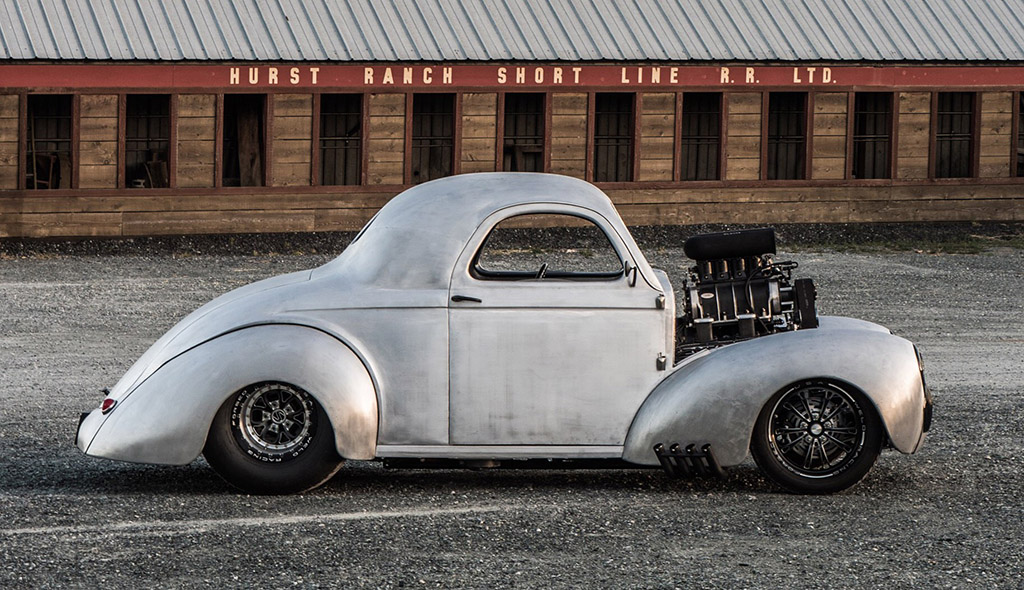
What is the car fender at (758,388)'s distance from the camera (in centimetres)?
824

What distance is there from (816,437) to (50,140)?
53.5ft

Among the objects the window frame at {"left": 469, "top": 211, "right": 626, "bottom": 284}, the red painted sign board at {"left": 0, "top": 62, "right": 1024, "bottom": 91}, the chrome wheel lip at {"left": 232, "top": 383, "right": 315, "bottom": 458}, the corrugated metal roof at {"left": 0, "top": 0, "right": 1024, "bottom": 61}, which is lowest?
the chrome wheel lip at {"left": 232, "top": 383, "right": 315, "bottom": 458}

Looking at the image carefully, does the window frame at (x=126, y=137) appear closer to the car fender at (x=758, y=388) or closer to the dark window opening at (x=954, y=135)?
the dark window opening at (x=954, y=135)

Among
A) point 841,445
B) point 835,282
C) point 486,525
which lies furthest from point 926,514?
point 835,282

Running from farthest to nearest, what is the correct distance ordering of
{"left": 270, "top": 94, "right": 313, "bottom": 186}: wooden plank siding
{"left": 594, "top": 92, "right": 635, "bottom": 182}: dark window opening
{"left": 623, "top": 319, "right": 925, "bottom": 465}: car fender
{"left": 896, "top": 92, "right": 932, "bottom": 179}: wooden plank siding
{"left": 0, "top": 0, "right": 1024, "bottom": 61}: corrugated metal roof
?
{"left": 896, "top": 92, "right": 932, "bottom": 179}: wooden plank siding
{"left": 594, "top": 92, "right": 635, "bottom": 182}: dark window opening
{"left": 270, "top": 94, "right": 313, "bottom": 186}: wooden plank siding
{"left": 0, "top": 0, "right": 1024, "bottom": 61}: corrugated metal roof
{"left": 623, "top": 319, "right": 925, "bottom": 465}: car fender

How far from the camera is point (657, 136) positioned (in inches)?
977

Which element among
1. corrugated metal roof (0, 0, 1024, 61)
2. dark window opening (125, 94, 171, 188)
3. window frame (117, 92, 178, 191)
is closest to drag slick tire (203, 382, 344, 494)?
corrugated metal roof (0, 0, 1024, 61)

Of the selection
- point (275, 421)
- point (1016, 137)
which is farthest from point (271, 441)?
point (1016, 137)

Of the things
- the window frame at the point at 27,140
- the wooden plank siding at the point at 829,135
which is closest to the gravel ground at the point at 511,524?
the window frame at the point at 27,140

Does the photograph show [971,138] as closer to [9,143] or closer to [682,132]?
[682,132]

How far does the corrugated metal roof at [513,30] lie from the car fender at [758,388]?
50.2 feet

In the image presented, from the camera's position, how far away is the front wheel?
830 centimetres

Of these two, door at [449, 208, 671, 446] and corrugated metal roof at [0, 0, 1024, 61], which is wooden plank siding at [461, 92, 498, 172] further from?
door at [449, 208, 671, 446]

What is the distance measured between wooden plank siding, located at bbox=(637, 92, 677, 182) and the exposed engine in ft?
52.2
